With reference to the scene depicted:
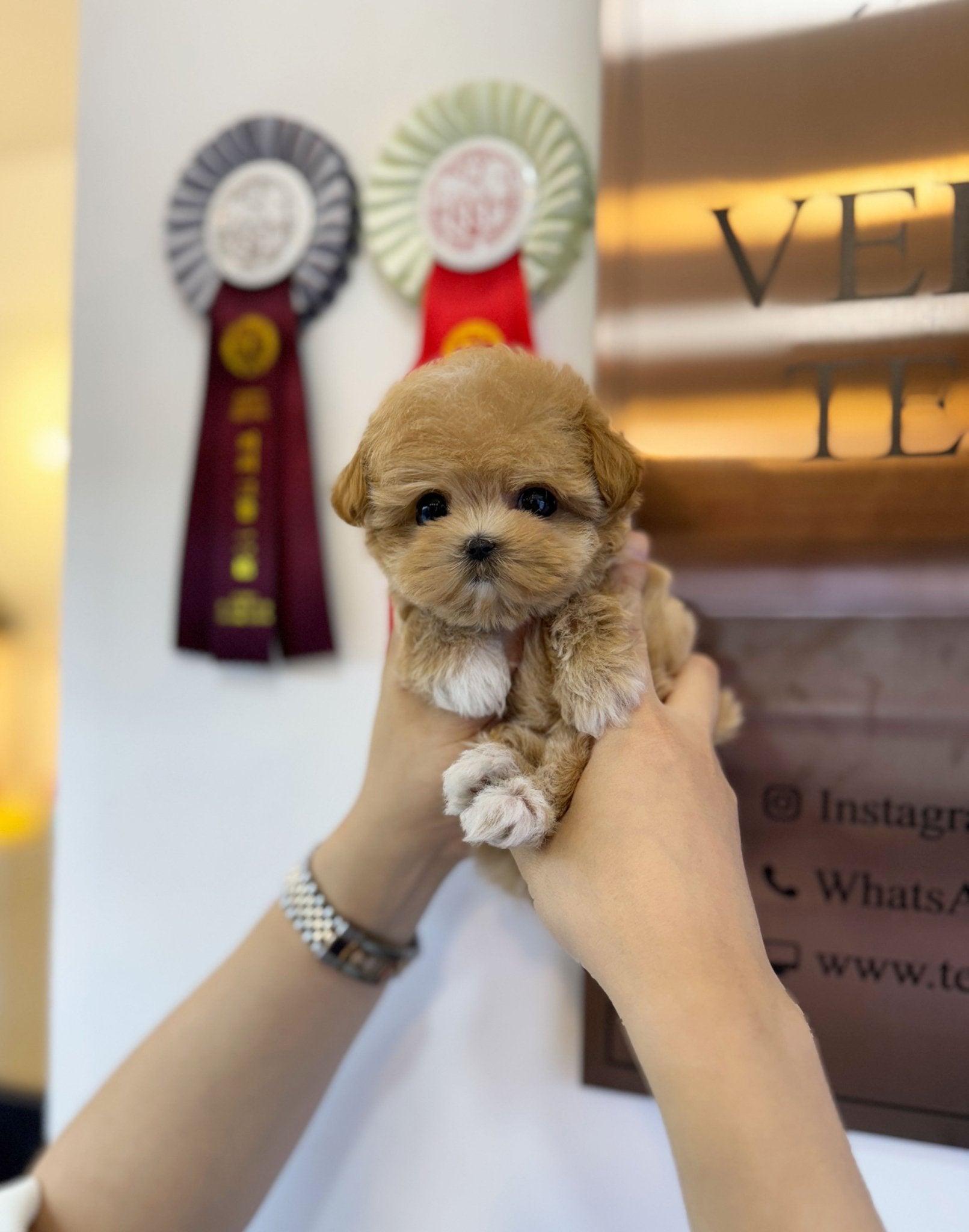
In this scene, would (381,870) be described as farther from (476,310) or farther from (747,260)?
(747,260)

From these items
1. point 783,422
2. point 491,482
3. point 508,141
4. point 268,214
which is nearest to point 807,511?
point 783,422

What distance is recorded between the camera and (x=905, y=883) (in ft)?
2.67

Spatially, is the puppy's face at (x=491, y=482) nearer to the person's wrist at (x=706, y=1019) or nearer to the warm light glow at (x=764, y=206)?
the person's wrist at (x=706, y=1019)

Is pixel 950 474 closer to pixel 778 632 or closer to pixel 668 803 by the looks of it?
pixel 778 632

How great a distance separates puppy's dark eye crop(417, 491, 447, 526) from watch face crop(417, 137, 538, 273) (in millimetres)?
506

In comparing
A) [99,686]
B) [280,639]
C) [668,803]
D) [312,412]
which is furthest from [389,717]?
[99,686]

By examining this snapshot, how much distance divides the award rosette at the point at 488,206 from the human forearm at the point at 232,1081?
0.61 metres

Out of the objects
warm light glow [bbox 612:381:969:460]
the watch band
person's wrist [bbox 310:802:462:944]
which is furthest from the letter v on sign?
the watch band

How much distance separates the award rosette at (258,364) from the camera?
1.03m

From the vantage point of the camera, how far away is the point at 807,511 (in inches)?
33.0

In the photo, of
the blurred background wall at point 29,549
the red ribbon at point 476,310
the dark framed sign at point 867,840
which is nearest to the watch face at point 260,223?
the red ribbon at point 476,310

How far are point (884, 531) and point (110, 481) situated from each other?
3.50ft

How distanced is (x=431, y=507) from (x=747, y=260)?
545 mm

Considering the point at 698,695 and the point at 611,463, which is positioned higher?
the point at 611,463
